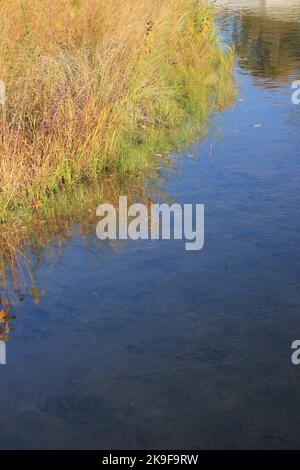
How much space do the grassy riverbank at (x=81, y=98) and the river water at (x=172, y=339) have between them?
2.92 ft

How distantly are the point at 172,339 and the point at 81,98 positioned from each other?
3.78 metres

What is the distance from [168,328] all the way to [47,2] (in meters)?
5.37

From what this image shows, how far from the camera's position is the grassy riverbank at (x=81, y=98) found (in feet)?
23.7

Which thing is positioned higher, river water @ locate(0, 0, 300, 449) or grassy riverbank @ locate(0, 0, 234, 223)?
grassy riverbank @ locate(0, 0, 234, 223)

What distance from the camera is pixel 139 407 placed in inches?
162

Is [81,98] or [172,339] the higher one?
[81,98]

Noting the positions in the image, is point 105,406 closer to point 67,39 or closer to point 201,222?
point 201,222

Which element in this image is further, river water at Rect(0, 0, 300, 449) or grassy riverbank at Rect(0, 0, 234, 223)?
grassy riverbank at Rect(0, 0, 234, 223)

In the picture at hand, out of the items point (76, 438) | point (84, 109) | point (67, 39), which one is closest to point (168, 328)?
point (76, 438)

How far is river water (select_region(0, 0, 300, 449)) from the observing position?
13.0 ft

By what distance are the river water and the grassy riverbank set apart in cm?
89

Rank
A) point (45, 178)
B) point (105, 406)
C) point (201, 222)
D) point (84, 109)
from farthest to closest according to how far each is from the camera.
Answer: point (84, 109) < point (45, 178) < point (201, 222) < point (105, 406)

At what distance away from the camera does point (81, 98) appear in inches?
311

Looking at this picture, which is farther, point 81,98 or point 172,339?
point 81,98
